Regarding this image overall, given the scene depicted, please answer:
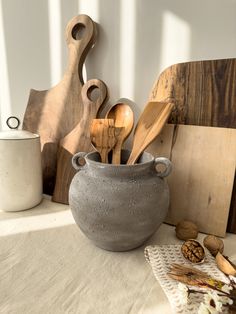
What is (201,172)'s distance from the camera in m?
0.53

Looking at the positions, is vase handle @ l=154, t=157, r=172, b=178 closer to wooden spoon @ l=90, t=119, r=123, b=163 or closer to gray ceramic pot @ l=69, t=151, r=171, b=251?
gray ceramic pot @ l=69, t=151, r=171, b=251

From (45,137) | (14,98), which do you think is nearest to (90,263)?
(45,137)

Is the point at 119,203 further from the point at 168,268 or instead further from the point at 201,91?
the point at 201,91

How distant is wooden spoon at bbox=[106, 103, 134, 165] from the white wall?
0.07 metres

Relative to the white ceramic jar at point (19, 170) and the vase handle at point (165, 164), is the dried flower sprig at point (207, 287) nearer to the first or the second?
the vase handle at point (165, 164)

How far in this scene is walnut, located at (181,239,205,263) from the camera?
16.8 inches

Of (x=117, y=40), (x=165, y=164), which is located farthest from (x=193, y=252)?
(x=117, y=40)

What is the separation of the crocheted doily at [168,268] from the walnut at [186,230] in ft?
0.12

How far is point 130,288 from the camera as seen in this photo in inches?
14.9

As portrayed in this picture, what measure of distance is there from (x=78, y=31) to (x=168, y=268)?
575 millimetres

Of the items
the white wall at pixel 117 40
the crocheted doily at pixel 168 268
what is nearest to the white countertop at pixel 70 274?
the crocheted doily at pixel 168 268

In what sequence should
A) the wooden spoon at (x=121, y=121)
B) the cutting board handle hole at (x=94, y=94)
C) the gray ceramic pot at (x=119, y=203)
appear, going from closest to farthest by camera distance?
the gray ceramic pot at (x=119, y=203) → the wooden spoon at (x=121, y=121) → the cutting board handle hole at (x=94, y=94)

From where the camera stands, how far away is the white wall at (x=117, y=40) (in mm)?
532

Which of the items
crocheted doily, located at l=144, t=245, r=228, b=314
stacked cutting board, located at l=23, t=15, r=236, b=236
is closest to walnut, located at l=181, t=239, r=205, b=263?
crocheted doily, located at l=144, t=245, r=228, b=314
